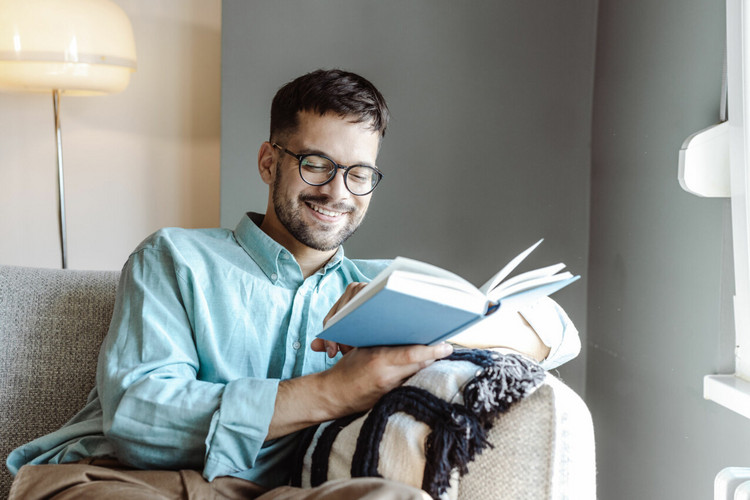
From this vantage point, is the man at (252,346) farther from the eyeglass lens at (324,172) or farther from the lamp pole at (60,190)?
the lamp pole at (60,190)

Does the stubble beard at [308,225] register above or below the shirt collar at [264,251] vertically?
above

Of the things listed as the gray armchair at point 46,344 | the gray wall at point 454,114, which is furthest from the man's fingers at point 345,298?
the gray wall at point 454,114

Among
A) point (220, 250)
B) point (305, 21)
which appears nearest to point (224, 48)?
point (305, 21)

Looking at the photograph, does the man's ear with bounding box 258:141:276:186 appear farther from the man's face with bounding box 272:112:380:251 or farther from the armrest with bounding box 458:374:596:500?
the armrest with bounding box 458:374:596:500

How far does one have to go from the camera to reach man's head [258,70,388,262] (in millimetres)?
1362

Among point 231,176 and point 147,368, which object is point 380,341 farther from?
point 231,176

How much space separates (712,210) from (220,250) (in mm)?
960

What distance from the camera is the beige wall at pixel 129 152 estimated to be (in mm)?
2508

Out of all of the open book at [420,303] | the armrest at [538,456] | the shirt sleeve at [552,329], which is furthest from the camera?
the shirt sleeve at [552,329]

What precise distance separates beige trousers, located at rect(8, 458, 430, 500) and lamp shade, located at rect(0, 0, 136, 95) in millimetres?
1287

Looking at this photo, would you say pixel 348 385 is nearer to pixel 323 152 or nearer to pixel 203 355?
pixel 203 355

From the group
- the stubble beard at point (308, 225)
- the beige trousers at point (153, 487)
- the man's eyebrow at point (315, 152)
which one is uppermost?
the man's eyebrow at point (315, 152)

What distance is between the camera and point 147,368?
1141mm

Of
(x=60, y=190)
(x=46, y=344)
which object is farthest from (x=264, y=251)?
(x=60, y=190)
